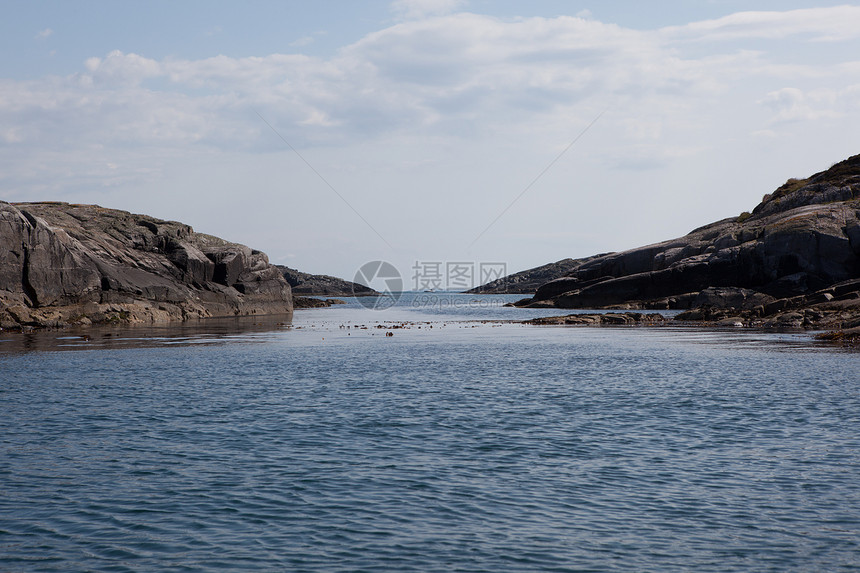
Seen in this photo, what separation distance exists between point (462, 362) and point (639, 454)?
22956 millimetres

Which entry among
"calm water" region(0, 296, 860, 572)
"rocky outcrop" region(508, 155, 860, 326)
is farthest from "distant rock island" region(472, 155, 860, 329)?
"calm water" region(0, 296, 860, 572)

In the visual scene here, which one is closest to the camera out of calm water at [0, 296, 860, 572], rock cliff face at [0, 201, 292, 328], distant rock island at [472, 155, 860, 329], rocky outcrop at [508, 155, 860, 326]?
calm water at [0, 296, 860, 572]

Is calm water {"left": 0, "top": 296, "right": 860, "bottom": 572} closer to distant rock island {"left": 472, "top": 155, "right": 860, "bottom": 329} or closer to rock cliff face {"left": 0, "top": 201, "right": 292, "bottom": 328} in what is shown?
rock cliff face {"left": 0, "top": 201, "right": 292, "bottom": 328}

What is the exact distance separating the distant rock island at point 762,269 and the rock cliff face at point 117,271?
55.2 meters

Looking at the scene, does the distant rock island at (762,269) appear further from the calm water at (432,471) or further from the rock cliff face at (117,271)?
the rock cliff face at (117,271)

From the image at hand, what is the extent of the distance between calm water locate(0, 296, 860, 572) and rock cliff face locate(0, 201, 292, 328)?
35.8 m

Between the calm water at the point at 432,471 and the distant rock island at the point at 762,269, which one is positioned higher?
the distant rock island at the point at 762,269

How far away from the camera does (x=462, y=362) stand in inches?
1532

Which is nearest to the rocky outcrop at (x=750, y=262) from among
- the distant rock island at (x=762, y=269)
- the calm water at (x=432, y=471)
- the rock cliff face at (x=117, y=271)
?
the distant rock island at (x=762, y=269)

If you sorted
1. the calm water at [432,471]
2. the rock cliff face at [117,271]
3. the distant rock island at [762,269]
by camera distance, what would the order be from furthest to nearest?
1. the distant rock island at [762,269]
2. the rock cliff face at [117,271]
3. the calm water at [432,471]

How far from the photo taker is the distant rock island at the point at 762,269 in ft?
220

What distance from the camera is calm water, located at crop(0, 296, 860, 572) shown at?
10.4 metres

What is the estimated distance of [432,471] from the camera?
48.7 ft

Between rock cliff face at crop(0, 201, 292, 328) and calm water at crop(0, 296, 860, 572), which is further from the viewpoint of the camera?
rock cliff face at crop(0, 201, 292, 328)
